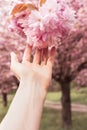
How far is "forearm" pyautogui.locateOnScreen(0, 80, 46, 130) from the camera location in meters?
2.28

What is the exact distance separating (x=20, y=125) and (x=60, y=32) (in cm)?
67

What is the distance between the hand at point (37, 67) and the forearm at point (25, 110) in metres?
0.05

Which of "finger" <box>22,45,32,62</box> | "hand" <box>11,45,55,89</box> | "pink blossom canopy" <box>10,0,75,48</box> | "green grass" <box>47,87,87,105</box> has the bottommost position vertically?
"green grass" <box>47,87,87,105</box>

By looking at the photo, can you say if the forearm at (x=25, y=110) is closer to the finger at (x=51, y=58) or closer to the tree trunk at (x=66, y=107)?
the finger at (x=51, y=58)

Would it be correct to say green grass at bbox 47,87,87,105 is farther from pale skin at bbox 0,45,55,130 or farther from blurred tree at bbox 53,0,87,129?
pale skin at bbox 0,45,55,130

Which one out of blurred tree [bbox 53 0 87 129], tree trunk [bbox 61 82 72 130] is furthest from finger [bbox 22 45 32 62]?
tree trunk [bbox 61 82 72 130]

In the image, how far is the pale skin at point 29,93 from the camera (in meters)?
2.29

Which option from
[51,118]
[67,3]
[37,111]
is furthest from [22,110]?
[51,118]

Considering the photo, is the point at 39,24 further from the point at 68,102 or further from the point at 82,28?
the point at 68,102

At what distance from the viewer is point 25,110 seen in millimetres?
2318

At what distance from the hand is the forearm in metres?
0.05

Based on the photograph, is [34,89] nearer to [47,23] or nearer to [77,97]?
→ [47,23]

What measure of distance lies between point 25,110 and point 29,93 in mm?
93

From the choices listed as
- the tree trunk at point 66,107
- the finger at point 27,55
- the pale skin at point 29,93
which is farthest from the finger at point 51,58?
the tree trunk at point 66,107
